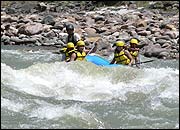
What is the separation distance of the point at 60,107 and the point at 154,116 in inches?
68.5

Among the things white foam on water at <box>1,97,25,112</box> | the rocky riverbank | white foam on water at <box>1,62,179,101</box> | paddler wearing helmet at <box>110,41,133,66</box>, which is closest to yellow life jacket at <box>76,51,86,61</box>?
white foam on water at <box>1,62,179,101</box>

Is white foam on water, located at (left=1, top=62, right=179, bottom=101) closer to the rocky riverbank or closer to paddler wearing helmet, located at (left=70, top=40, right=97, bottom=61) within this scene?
paddler wearing helmet, located at (left=70, top=40, right=97, bottom=61)

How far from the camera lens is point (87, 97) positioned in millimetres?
9766

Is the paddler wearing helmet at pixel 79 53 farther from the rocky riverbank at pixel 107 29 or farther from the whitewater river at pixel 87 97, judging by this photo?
the rocky riverbank at pixel 107 29

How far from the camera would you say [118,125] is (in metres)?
7.88

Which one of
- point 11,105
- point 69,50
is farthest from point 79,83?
point 11,105

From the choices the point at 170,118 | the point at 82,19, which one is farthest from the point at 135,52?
the point at 82,19

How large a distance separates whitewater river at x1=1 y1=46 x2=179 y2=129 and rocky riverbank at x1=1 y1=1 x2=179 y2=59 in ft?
10.6

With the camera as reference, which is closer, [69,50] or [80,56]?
[80,56]

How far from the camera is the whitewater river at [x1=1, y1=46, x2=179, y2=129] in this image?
26.1 feet

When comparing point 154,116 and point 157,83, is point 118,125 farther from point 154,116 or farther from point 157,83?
point 157,83

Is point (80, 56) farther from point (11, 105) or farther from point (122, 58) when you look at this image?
point (11, 105)

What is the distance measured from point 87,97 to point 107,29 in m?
10.3

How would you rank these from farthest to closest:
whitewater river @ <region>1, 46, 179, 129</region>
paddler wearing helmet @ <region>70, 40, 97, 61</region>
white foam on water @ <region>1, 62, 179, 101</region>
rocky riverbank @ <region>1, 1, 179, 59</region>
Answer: rocky riverbank @ <region>1, 1, 179, 59</region>
paddler wearing helmet @ <region>70, 40, 97, 61</region>
white foam on water @ <region>1, 62, 179, 101</region>
whitewater river @ <region>1, 46, 179, 129</region>
